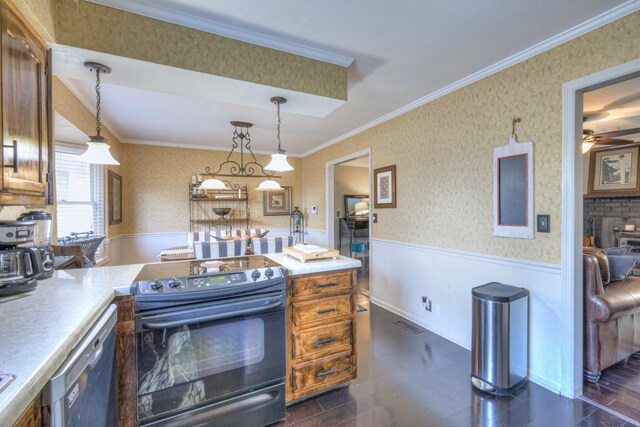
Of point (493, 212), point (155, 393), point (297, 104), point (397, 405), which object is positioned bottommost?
point (397, 405)

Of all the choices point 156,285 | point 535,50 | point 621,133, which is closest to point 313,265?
point 156,285

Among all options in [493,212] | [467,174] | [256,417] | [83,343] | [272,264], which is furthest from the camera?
[467,174]

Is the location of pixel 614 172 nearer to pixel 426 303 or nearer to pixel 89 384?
pixel 426 303

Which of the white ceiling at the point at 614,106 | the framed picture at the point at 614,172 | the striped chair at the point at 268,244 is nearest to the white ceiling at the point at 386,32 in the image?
the white ceiling at the point at 614,106

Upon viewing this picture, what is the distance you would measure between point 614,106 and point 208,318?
4.70 metres

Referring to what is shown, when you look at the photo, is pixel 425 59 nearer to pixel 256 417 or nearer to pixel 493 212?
pixel 493 212

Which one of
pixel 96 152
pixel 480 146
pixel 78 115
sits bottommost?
pixel 96 152

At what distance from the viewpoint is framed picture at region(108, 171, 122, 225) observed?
13.4ft

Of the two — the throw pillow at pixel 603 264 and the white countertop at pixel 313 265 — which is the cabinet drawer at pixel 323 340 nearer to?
the white countertop at pixel 313 265

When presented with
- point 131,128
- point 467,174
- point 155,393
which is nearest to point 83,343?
point 155,393

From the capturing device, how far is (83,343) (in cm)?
104

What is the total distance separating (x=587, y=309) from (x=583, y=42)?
192 centimetres

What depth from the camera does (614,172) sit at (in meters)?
5.14

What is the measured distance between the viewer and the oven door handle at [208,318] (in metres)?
1.48
